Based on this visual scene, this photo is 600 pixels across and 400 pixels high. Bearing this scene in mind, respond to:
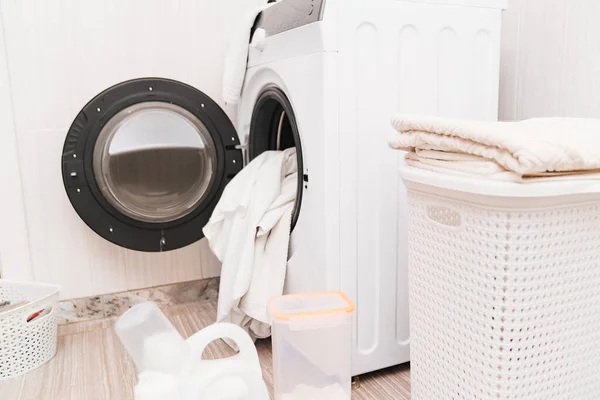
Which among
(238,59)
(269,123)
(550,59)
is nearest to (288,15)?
(238,59)

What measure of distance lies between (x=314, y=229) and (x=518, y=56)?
809mm

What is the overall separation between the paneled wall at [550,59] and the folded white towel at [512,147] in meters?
0.40

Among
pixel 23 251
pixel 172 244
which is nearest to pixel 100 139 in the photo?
pixel 172 244

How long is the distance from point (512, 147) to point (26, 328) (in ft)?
4.40

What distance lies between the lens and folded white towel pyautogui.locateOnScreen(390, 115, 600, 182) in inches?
28.7

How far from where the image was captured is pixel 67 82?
1646 mm

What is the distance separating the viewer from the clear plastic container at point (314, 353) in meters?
0.96

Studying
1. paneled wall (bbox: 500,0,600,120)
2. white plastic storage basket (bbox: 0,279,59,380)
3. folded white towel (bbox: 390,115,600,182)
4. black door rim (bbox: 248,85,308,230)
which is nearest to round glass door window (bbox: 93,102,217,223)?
black door rim (bbox: 248,85,308,230)

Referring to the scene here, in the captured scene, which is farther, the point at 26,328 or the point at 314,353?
the point at 26,328

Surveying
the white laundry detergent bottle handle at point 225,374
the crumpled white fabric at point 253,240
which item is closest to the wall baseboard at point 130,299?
the crumpled white fabric at point 253,240

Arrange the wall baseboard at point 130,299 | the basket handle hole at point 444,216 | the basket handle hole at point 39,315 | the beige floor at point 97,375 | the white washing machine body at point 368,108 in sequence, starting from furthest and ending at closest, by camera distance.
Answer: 1. the wall baseboard at point 130,299
2. the basket handle hole at point 39,315
3. the beige floor at point 97,375
4. the white washing machine body at point 368,108
5. the basket handle hole at point 444,216

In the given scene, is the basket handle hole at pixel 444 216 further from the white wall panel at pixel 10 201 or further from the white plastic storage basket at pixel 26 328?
the white wall panel at pixel 10 201

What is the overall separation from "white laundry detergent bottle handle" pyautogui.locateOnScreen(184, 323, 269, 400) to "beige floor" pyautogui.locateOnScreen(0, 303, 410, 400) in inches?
10.1

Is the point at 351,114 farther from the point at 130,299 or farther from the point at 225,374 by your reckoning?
the point at 130,299
